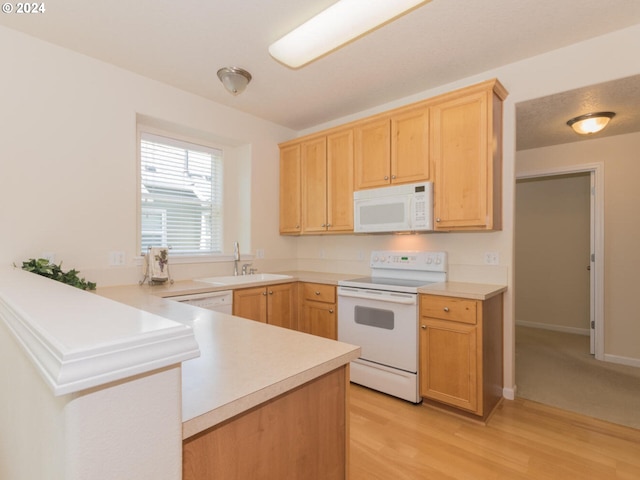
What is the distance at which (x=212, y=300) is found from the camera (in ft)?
8.26

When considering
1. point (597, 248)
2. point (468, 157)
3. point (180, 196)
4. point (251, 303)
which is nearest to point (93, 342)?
point (251, 303)

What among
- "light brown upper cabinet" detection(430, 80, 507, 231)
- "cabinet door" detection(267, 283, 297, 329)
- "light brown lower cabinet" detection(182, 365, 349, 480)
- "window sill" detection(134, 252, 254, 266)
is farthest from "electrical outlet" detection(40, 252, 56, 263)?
"light brown upper cabinet" detection(430, 80, 507, 231)

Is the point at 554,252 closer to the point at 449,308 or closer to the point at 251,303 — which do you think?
the point at 449,308

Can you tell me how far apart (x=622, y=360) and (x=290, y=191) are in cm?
379

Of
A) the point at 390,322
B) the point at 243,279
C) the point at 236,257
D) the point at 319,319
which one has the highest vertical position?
the point at 236,257

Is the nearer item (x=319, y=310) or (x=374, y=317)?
(x=374, y=317)

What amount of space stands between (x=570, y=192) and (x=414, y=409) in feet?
12.7

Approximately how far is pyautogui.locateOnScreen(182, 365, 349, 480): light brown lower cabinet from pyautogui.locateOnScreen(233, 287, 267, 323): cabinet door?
181cm

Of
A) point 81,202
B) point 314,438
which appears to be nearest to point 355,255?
point 81,202

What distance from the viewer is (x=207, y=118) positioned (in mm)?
3076

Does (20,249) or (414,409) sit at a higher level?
(20,249)

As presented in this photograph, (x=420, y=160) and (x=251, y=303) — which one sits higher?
(x=420, y=160)

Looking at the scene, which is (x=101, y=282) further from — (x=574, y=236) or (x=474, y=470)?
(x=574, y=236)

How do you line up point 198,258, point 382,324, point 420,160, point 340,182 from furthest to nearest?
point 340,182
point 198,258
point 420,160
point 382,324
